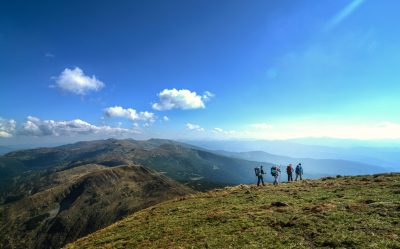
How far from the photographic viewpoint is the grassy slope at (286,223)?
64.1 ft

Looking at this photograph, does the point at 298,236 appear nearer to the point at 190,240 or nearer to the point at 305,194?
the point at 190,240

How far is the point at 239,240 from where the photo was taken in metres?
21.5

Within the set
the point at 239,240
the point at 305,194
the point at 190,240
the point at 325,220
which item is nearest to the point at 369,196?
the point at 305,194

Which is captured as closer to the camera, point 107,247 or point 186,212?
point 107,247

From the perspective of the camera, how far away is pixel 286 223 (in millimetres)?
23609

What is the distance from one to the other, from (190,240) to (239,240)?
452 centimetres

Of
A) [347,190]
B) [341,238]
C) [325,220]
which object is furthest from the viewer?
[347,190]

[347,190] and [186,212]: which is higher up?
[347,190]

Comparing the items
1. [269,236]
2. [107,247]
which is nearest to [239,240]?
[269,236]

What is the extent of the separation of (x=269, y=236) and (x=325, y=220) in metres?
5.46

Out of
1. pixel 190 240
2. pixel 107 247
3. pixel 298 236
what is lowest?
pixel 107 247

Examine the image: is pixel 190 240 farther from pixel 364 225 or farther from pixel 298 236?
pixel 364 225

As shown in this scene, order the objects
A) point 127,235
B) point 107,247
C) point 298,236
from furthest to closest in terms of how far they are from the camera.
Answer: point 127,235 < point 107,247 < point 298,236

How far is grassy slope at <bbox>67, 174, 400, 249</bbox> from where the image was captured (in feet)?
64.1
